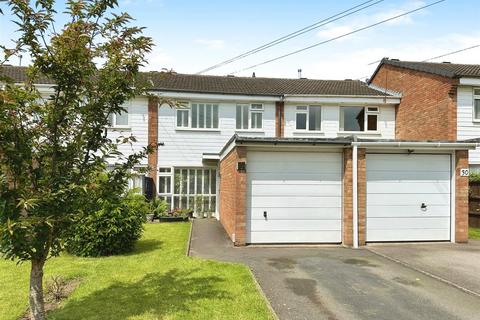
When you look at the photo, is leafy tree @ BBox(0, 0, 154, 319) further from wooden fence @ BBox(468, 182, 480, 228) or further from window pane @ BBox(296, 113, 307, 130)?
window pane @ BBox(296, 113, 307, 130)

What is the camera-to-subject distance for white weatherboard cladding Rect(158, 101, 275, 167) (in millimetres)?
17359

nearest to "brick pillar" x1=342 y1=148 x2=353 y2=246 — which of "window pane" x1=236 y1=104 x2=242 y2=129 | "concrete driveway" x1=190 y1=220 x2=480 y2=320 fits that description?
"concrete driveway" x1=190 y1=220 x2=480 y2=320

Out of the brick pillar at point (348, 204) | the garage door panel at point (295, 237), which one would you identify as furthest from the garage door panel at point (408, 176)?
the garage door panel at point (295, 237)

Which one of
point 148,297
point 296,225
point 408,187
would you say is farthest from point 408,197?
point 148,297

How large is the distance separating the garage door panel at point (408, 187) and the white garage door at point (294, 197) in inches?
37.6

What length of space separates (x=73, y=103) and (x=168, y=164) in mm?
13345

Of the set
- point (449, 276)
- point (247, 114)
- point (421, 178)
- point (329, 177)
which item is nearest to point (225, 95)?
point (247, 114)

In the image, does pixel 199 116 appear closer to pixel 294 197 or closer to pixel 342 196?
pixel 294 197

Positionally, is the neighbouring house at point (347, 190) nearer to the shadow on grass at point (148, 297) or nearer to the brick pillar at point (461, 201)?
the brick pillar at point (461, 201)

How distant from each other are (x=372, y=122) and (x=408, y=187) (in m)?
9.05

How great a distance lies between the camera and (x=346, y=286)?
630 cm

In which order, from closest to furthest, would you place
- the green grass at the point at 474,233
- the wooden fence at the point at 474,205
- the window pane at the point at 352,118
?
the green grass at the point at 474,233, the wooden fence at the point at 474,205, the window pane at the point at 352,118

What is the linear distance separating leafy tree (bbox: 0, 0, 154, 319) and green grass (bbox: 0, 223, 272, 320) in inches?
47.7

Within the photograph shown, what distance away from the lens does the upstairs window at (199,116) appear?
57.4 ft
